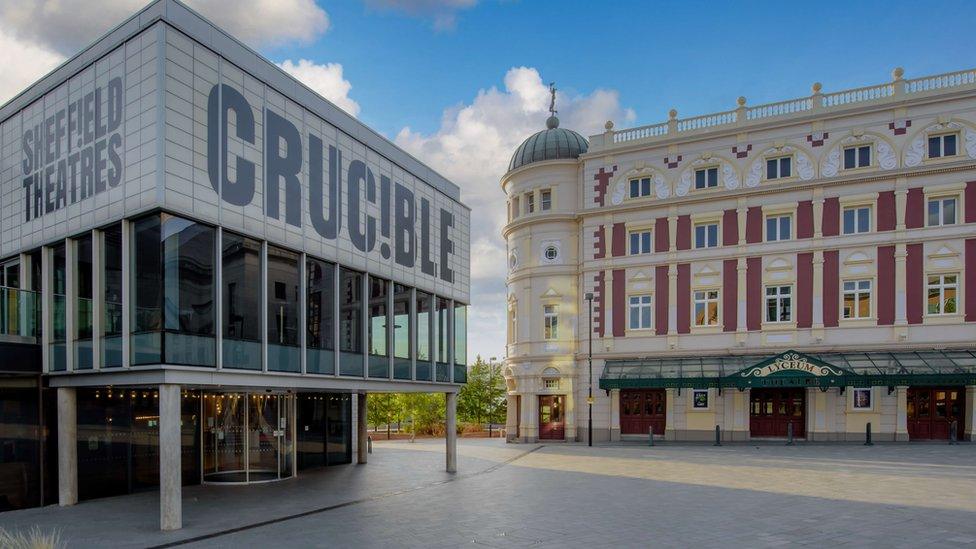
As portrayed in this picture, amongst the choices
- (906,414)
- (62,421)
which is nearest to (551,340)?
(906,414)

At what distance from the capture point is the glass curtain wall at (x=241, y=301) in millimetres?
15789

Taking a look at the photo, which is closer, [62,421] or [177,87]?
[177,87]

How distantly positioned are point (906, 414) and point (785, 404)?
17.4 feet

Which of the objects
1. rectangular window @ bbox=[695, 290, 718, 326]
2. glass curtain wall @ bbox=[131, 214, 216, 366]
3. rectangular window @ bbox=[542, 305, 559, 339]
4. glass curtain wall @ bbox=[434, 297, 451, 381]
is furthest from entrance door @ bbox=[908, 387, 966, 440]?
glass curtain wall @ bbox=[131, 214, 216, 366]

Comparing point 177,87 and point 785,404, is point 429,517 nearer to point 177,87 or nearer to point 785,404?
point 177,87

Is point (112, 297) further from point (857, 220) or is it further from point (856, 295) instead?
point (857, 220)

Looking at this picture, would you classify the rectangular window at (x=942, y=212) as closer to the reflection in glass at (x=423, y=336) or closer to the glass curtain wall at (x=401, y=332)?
the reflection in glass at (x=423, y=336)

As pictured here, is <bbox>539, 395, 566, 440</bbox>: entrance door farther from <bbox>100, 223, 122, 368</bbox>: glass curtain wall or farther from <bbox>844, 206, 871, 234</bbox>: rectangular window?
<bbox>100, 223, 122, 368</bbox>: glass curtain wall

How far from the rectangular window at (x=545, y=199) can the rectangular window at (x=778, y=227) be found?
40.1 ft

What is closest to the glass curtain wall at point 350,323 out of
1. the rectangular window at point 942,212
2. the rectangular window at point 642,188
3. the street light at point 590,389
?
the street light at point 590,389

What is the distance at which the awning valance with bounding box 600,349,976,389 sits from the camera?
102ft

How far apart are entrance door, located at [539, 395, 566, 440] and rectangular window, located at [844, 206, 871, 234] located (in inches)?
692

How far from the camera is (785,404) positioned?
35.4 metres

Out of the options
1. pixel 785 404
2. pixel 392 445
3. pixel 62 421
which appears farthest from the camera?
pixel 392 445
